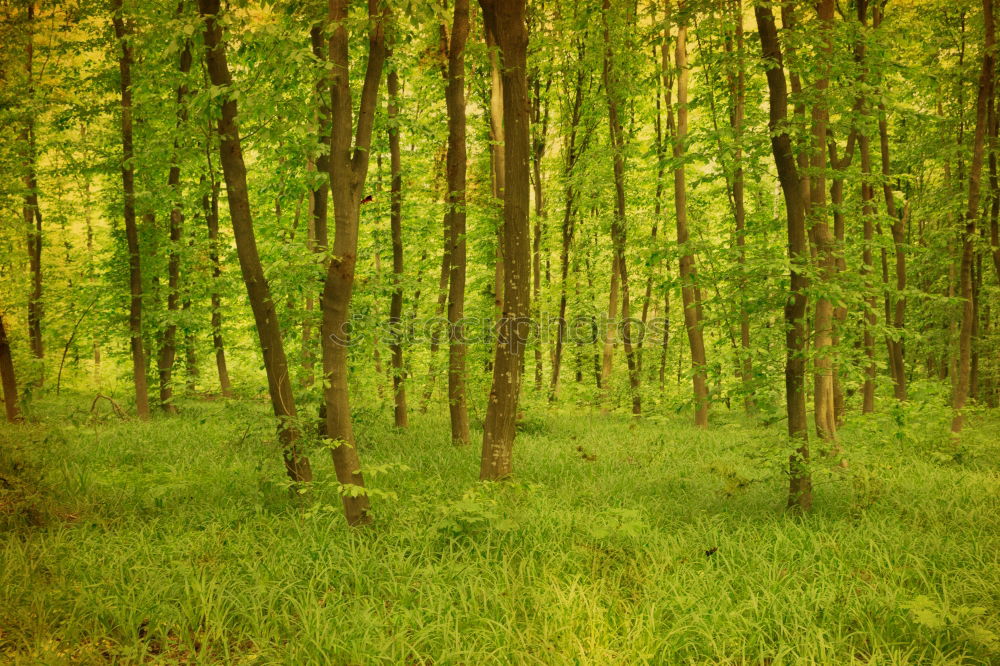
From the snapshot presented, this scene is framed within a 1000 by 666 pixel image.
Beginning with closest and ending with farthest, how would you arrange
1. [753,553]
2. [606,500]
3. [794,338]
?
[753,553] < [794,338] < [606,500]

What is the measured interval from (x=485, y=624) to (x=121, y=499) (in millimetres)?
5115

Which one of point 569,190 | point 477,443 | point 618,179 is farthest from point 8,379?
point 569,190

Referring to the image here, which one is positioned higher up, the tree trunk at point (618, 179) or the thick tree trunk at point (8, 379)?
the tree trunk at point (618, 179)

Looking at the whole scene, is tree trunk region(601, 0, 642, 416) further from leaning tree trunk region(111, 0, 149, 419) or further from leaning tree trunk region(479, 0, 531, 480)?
leaning tree trunk region(111, 0, 149, 419)

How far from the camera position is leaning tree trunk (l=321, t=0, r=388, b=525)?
5.46 m

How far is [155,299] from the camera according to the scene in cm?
1407

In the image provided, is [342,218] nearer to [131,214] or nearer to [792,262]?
[792,262]

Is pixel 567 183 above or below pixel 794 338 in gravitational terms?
above

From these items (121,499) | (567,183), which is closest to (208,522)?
(121,499)

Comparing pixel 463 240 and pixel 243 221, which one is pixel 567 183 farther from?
pixel 243 221

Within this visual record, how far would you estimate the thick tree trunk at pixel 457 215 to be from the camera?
9.12 meters

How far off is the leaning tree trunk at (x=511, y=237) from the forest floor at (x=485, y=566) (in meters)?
0.79

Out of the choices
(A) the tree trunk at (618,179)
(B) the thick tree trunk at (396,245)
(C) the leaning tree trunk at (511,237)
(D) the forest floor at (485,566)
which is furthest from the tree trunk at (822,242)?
(B) the thick tree trunk at (396,245)

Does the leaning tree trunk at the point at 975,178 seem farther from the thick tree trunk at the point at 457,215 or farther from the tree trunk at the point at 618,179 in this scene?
the thick tree trunk at the point at 457,215
